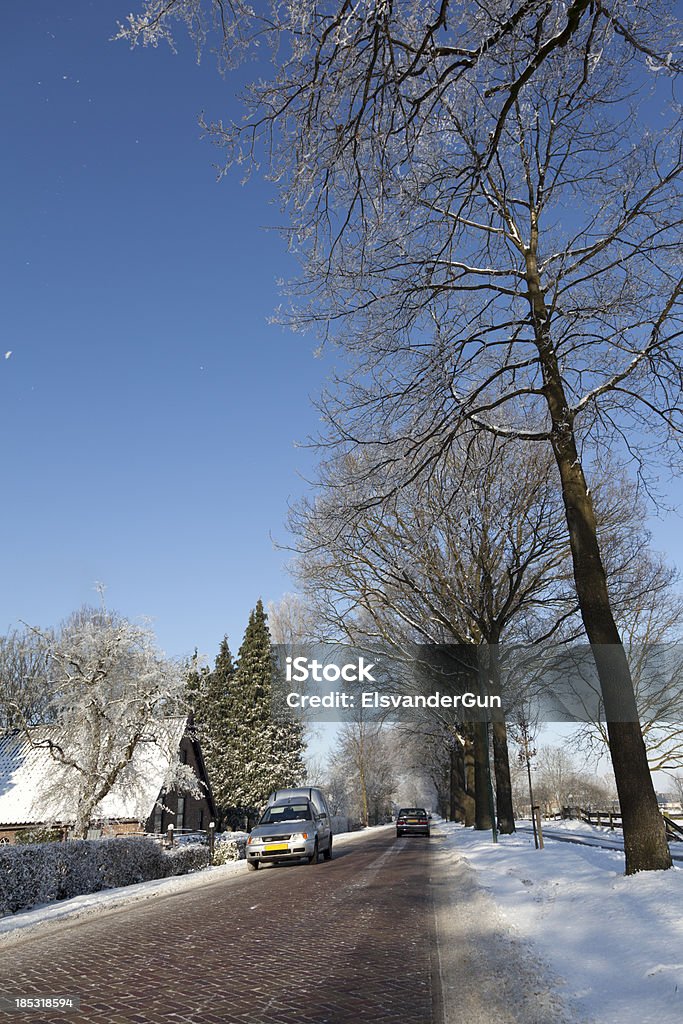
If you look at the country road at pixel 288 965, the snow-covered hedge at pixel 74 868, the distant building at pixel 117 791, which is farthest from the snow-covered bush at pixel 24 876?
the distant building at pixel 117 791

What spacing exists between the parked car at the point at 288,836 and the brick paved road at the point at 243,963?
325 inches

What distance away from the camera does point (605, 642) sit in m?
9.56

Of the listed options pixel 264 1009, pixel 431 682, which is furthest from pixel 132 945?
pixel 431 682

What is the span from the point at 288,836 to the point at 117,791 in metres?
7.03

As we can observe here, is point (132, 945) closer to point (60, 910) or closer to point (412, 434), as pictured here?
point (60, 910)

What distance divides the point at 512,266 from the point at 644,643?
28321mm

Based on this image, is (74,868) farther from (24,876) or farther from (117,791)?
(117,791)

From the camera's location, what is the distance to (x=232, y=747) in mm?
48156

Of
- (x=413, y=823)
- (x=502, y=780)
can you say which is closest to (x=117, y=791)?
(x=502, y=780)

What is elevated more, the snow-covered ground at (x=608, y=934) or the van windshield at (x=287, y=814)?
the snow-covered ground at (x=608, y=934)

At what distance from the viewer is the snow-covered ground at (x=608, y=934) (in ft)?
14.5

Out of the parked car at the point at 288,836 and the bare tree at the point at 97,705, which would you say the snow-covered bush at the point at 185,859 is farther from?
the bare tree at the point at 97,705

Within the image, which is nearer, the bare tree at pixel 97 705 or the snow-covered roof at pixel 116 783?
the bare tree at pixel 97 705

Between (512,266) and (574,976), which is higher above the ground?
(512,266)
